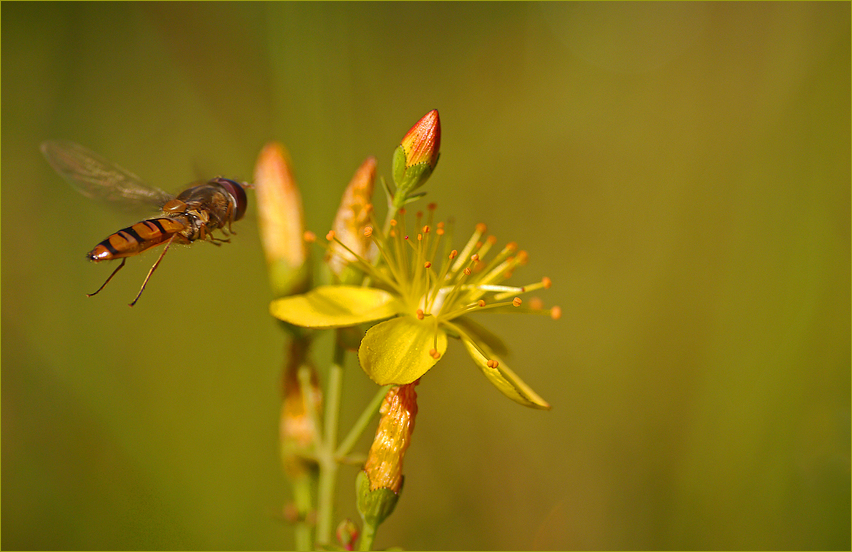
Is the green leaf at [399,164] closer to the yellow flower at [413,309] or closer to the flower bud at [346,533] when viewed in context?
the yellow flower at [413,309]

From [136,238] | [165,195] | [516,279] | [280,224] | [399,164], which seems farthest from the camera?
[516,279]

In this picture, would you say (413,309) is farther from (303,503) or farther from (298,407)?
(303,503)

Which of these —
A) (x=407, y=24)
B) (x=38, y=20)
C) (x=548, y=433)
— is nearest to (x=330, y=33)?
(x=407, y=24)

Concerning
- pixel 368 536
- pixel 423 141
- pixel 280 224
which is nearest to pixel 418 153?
pixel 423 141

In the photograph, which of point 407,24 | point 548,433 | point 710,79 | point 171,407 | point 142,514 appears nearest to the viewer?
point 142,514

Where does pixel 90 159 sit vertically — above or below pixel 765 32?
below

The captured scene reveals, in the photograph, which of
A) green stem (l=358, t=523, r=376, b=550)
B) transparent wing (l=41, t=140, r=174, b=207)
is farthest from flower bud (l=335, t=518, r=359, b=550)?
transparent wing (l=41, t=140, r=174, b=207)

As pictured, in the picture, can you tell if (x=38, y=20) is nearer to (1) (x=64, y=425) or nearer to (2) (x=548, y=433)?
(1) (x=64, y=425)
